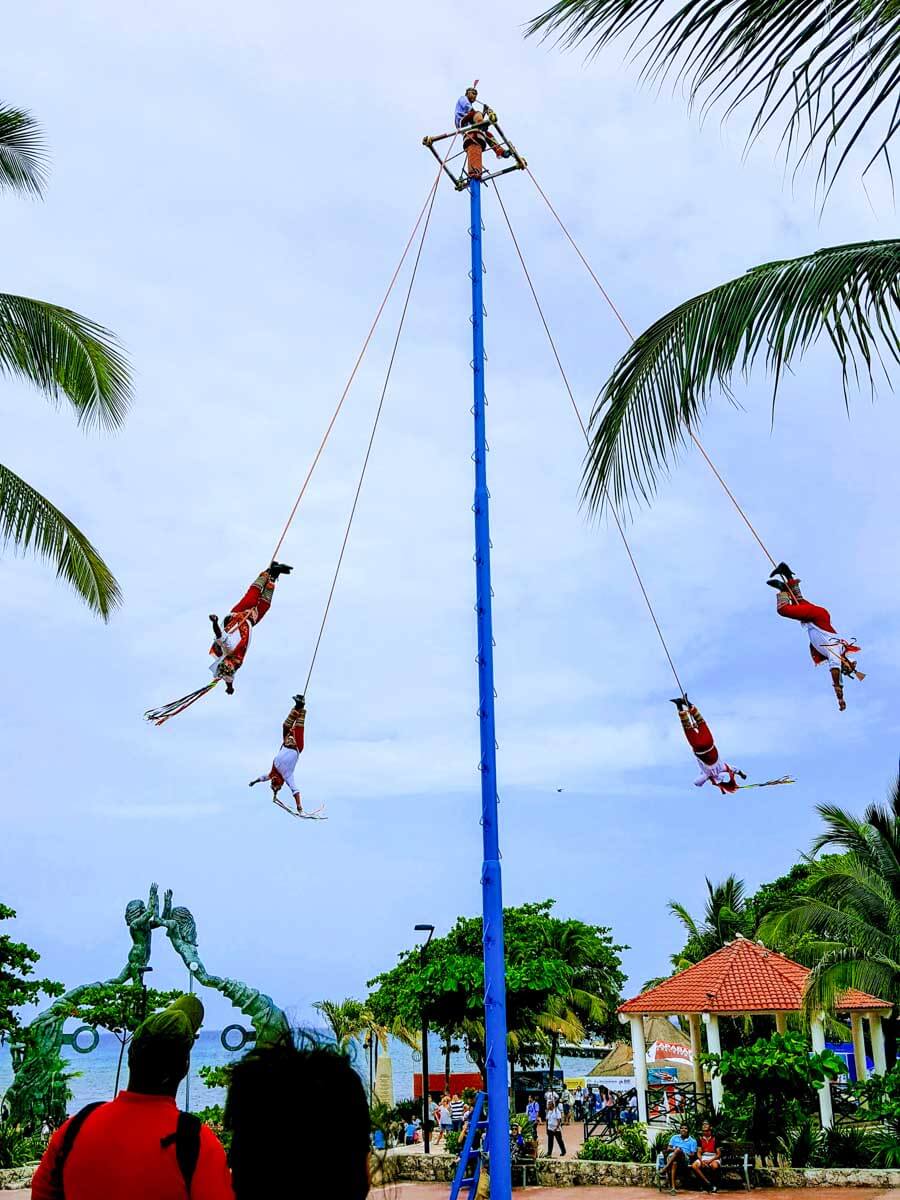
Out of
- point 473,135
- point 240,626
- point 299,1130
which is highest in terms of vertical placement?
point 473,135

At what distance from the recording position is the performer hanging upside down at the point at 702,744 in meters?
9.38

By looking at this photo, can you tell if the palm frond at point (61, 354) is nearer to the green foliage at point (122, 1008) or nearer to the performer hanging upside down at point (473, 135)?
the performer hanging upside down at point (473, 135)

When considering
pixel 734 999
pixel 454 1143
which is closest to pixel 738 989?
pixel 734 999

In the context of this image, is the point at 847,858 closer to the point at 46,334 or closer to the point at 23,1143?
the point at 23,1143

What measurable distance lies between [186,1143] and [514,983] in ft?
62.2

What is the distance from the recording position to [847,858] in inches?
831

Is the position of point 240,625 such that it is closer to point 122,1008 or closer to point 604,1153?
point 604,1153

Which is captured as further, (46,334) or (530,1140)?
(530,1140)

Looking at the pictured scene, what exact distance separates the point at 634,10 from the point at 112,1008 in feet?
74.2

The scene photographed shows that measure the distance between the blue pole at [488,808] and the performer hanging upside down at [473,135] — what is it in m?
0.24

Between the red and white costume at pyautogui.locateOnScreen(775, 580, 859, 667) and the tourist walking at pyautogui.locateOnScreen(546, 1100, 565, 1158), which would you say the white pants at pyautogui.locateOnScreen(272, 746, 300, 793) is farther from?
the tourist walking at pyautogui.locateOnScreen(546, 1100, 565, 1158)

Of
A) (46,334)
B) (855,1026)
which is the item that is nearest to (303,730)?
(46,334)

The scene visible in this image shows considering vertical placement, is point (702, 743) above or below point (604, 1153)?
above

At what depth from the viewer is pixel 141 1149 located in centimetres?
221
